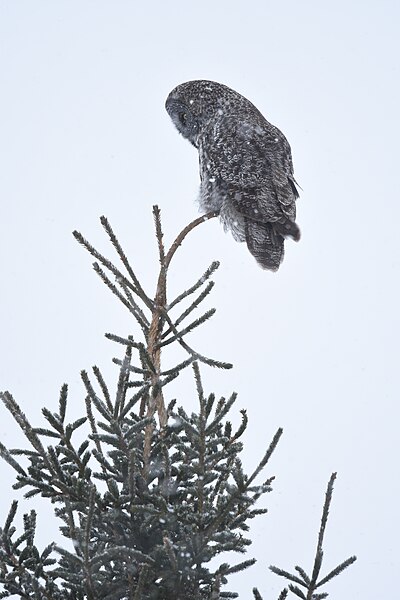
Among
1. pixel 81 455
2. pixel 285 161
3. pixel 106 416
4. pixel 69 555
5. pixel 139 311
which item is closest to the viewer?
pixel 69 555

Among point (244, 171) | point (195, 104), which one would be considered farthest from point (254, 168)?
point (195, 104)

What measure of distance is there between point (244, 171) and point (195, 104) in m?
1.50

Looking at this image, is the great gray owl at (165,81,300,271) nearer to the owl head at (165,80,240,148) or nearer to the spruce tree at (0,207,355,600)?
the owl head at (165,80,240,148)

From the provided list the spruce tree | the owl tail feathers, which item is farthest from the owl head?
the spruce tree

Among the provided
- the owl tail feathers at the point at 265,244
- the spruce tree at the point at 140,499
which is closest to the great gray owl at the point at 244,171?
the owl tail feathers at the point at 265,244

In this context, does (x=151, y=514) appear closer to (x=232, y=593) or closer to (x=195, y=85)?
(x=232, y=593)

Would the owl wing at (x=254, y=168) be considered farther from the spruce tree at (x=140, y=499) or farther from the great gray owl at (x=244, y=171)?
the spruce tree at (x=140, y=499)

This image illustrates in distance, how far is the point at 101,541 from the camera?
2.57 meters

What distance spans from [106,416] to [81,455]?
27 centimetres

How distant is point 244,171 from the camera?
534 cm

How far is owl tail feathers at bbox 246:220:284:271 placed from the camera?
15.6 ft

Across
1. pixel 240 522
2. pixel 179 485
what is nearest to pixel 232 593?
pixel 240 522

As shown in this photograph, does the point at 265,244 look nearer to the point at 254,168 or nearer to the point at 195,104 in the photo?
the point at 254,168

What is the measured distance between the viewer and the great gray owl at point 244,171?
4895 millimetres
